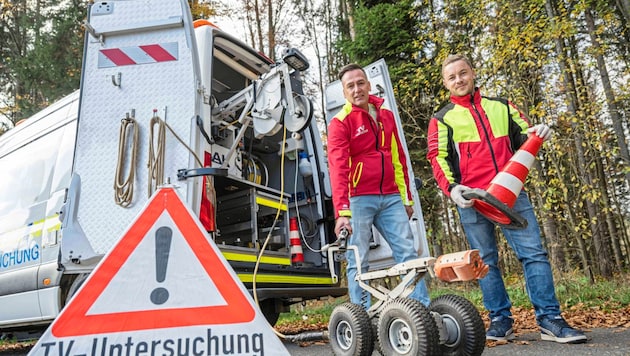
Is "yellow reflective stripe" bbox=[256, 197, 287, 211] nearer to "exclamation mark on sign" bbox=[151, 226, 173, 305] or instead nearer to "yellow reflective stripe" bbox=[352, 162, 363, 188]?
"yellow reflective stripe" bbox=[352, 162, 363, 188]

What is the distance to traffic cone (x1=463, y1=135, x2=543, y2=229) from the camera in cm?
278

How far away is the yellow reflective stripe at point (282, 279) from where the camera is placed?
373 cm

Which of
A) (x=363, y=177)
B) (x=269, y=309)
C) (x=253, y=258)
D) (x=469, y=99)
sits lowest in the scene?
(x=269, y=309)

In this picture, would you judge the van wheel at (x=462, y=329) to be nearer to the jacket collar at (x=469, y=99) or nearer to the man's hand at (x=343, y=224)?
the man's hand at (x=343, y=224)

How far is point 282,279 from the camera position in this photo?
415 cm

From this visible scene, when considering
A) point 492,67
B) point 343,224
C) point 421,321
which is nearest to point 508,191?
point 343,224

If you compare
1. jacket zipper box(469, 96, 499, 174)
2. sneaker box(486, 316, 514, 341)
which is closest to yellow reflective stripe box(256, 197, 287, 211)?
jacket zipper box(469, 96, 499, 174)

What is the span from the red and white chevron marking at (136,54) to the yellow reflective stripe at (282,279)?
1.65 meters

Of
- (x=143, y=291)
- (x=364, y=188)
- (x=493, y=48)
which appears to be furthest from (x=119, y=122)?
(x=493, y=48)

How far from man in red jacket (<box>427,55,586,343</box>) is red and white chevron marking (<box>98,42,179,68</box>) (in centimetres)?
190

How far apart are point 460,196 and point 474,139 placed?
451 mm

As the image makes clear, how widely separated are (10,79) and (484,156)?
1734 cm

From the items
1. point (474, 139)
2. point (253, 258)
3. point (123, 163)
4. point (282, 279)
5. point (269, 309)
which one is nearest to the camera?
point (474, 139)

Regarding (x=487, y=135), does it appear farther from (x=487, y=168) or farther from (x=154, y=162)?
(x=154, y=162)
